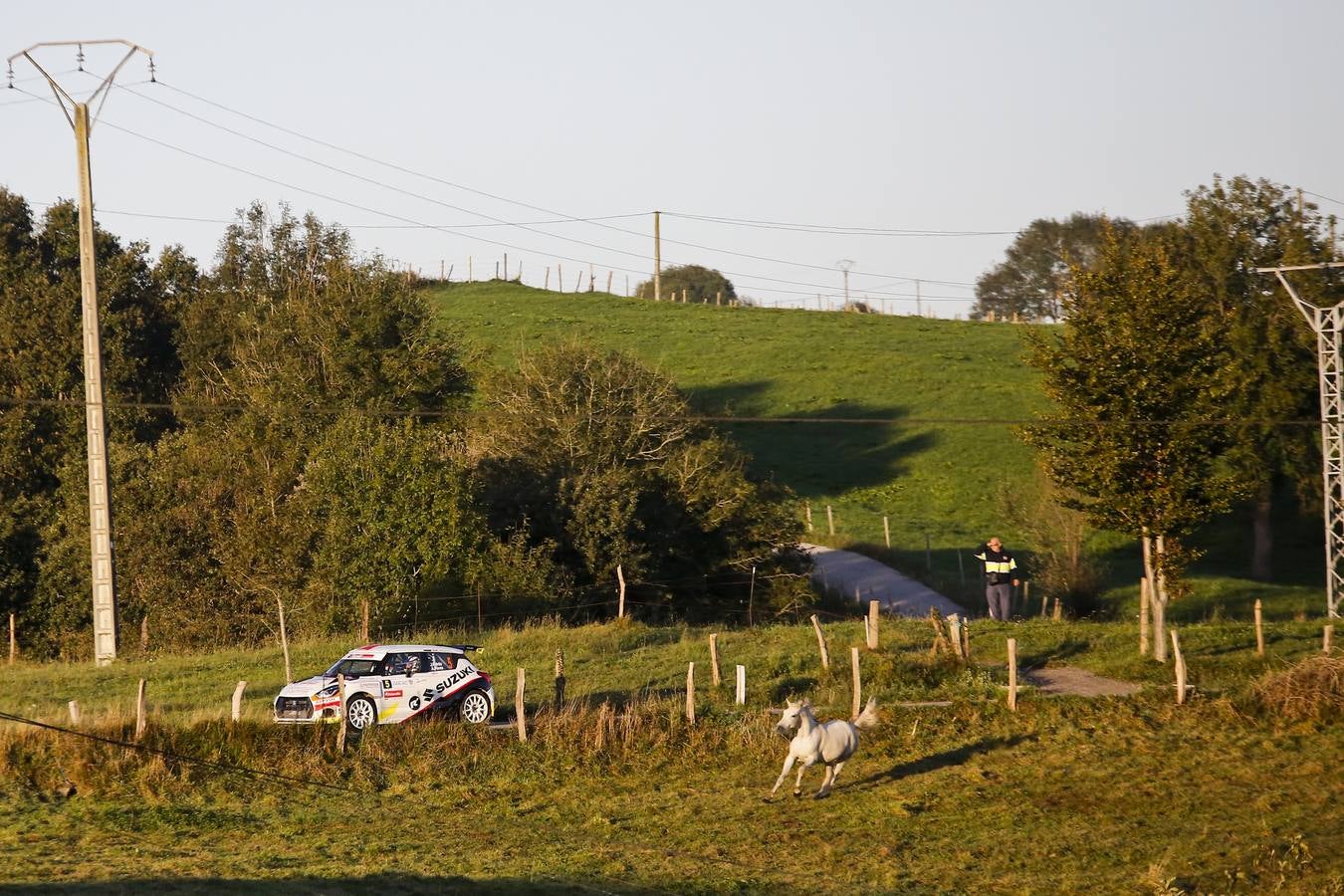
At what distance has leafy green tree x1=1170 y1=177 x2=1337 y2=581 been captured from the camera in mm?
51469

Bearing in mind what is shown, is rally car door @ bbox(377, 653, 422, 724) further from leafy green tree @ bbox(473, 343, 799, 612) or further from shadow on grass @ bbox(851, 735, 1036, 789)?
leafy green tree @ bbox(473, 343, 799, 612)

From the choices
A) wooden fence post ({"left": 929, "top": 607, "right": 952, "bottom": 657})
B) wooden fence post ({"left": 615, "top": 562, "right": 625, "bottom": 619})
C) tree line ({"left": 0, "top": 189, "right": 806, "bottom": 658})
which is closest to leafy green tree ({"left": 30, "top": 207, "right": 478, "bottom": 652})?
tree line ({"left": 0, "top": 189, "right": 806, "bottom": 658})

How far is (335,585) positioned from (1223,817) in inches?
979

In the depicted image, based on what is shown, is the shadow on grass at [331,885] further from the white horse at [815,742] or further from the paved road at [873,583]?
the paved road at [873,583]

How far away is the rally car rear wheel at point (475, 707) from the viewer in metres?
24.2

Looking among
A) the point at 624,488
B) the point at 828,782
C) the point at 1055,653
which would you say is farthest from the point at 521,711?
the point at 624,488

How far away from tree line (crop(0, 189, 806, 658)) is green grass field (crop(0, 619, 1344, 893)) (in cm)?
841

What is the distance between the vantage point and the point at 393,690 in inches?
940

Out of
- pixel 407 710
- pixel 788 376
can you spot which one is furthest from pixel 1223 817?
pixel 788 376

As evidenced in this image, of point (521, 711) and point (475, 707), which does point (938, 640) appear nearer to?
point (521, 711)

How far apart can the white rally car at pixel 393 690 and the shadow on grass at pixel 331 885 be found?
789 centimetres

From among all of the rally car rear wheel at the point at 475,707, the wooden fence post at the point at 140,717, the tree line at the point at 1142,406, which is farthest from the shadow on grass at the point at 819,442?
the wooden fence post at the point at 140,717

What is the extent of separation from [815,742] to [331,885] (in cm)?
759

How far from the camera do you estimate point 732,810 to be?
2023 cm
